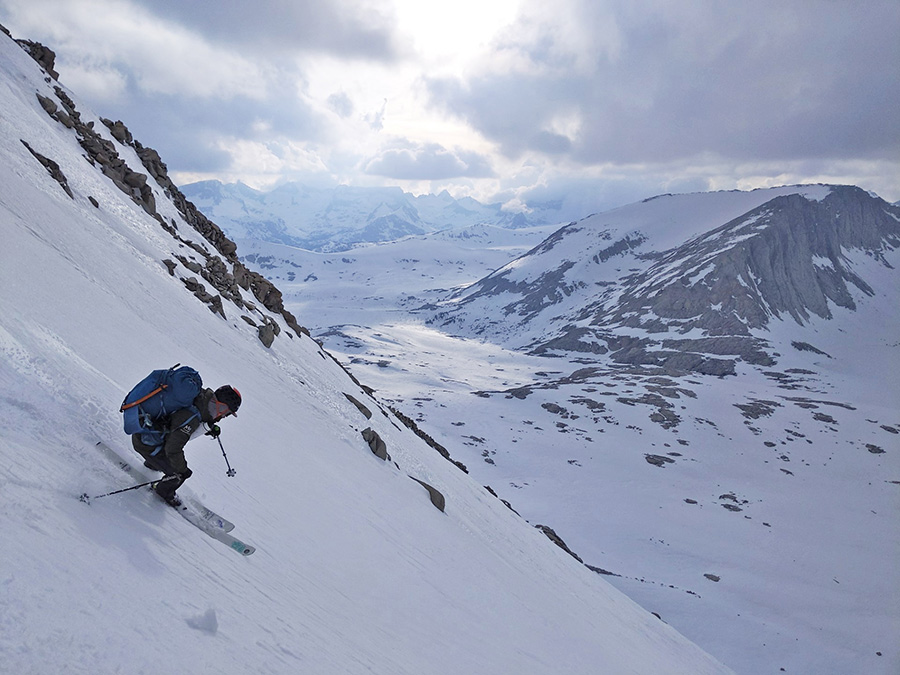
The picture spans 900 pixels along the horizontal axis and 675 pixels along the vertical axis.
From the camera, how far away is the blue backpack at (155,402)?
5523mm

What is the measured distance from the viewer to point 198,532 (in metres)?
5.91

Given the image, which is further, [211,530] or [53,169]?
[53,169]

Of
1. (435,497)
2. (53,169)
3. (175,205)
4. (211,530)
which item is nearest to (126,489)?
(211,530)

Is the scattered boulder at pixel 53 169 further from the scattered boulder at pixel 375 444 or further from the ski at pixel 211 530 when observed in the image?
the ski at pixel 211 530

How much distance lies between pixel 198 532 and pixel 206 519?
0.23 meters

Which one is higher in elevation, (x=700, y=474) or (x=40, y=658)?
(x=700, y=474)

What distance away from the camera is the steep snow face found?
402cm

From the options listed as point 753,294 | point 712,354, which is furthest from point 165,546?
point 753,294

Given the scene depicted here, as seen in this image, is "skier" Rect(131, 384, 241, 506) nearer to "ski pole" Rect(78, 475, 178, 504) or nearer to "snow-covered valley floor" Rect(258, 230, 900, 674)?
"ski pole" Rect(78, 475, 178, 504)

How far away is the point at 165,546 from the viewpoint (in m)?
5.16

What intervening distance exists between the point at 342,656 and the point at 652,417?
84385 millimetres

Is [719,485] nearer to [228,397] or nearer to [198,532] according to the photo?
[198,532]

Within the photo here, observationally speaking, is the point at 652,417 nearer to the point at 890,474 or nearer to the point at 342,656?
the point at 890,474

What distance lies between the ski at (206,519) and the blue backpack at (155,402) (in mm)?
416
